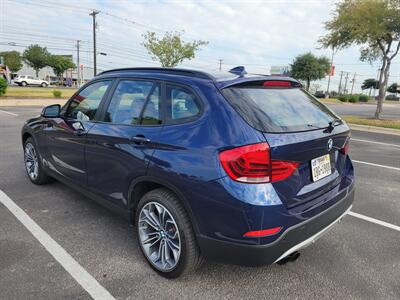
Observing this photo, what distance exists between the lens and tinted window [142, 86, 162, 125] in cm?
268

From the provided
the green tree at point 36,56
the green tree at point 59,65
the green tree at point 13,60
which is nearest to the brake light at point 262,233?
the green tree at point 36,56

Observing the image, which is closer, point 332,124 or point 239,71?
point 332,124

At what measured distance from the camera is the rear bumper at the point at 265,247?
215cm

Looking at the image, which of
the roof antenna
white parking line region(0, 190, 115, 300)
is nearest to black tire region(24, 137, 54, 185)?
white parking line region(0, 190, 115, 300)

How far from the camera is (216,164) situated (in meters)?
2.16

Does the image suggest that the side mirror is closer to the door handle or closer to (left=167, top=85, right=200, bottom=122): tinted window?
the door handle

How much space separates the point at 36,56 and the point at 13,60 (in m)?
5.57

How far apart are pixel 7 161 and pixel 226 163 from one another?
540 centimetres

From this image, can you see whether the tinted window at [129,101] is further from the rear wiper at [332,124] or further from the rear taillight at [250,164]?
the rear wiper at [332,124]

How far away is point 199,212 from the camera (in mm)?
2270

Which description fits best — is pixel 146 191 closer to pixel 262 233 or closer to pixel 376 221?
pixel 262 233

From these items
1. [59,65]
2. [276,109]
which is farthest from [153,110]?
[59,65]

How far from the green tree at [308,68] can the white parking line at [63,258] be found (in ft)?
184

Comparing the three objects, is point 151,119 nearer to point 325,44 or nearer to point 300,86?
point 300,86
